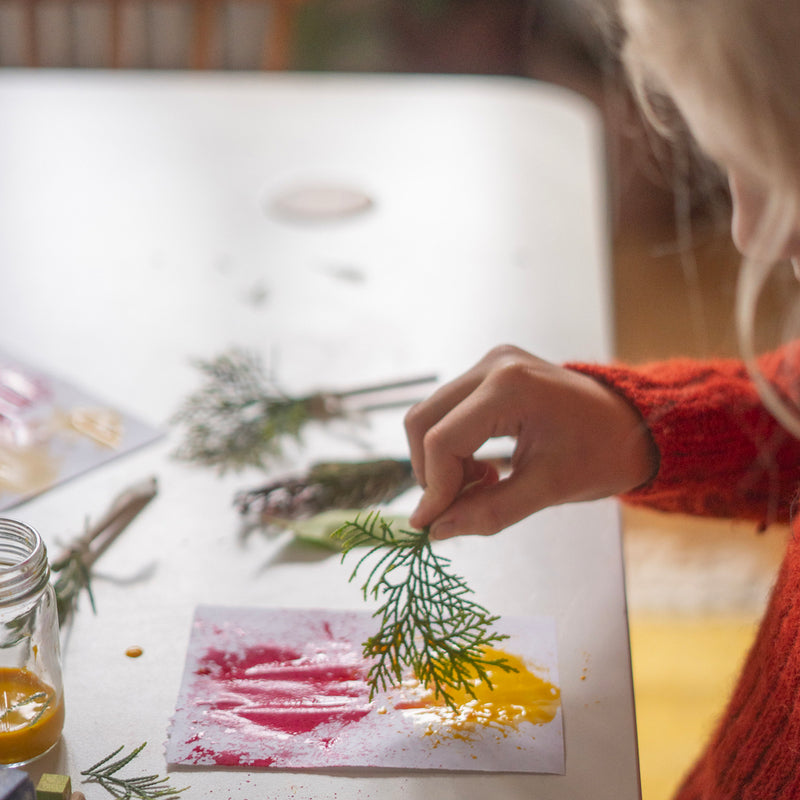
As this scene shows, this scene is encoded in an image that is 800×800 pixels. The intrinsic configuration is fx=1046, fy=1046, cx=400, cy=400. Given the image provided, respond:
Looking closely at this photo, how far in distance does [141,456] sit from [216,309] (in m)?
0.27

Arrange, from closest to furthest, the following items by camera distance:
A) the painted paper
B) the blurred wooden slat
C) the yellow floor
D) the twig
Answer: the painted paper → the twig → the yellow floor → the blurred wooden slat

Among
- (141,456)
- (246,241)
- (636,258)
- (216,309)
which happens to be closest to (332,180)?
→ (246,241)

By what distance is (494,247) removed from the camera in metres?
1.30

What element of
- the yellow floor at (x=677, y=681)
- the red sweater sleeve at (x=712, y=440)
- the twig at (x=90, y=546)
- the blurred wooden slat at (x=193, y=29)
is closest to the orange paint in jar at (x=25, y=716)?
the twig at (x=90, y=546)

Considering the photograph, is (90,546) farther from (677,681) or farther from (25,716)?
(677,681)

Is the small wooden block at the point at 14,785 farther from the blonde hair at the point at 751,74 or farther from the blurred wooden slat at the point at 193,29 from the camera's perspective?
the blurred wooden slat at the point at 193,29

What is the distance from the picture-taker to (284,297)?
120cm

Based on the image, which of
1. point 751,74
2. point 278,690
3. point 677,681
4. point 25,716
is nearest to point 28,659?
point 25,716

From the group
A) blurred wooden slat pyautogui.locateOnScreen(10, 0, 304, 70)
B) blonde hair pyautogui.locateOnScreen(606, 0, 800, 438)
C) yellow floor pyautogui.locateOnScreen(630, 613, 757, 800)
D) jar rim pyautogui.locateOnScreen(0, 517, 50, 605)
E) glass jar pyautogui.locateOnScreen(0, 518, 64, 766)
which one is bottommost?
yellow floor pyautogui.locateOnScreen(630, 613, 757, 800)

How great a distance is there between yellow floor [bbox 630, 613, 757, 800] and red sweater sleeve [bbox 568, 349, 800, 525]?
0.53 m

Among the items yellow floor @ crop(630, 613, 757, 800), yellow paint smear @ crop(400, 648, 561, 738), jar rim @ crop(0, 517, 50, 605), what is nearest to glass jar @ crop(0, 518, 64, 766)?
jar rim @ crop(0, 517, 50, 605)

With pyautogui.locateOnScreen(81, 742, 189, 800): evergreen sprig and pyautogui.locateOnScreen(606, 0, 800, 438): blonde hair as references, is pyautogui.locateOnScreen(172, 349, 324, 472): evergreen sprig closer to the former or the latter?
pyautogui.locateOnScreen(81, 742, 189, 800): evergreen sprig

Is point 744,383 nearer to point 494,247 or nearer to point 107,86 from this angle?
point 494,247

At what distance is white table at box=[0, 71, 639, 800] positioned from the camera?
2.37ft
